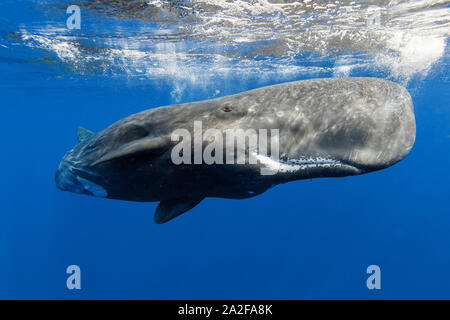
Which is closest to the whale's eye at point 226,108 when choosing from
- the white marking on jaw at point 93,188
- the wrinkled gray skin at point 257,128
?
the wrinkled gray skin at point 257,128

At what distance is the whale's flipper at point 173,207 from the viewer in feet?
16.6

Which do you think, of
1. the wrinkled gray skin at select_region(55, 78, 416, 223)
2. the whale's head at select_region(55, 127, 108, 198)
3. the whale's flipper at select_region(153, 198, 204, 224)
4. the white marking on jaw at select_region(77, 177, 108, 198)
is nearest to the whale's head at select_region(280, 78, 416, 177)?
the wrinkled gray skin at select_region(55, 78, 416, 223)

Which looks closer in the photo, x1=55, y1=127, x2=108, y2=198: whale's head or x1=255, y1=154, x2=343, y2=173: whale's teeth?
x1=255, y1=154, x2=343, y2=173: whale's teeth

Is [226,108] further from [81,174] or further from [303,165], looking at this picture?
[81,174]

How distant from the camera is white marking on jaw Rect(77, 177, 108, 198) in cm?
472

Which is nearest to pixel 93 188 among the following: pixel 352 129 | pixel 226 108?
pixel 226 108

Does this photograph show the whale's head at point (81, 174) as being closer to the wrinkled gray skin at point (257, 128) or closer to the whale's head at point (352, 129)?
the wrinkled gray skin at point (257, 128)

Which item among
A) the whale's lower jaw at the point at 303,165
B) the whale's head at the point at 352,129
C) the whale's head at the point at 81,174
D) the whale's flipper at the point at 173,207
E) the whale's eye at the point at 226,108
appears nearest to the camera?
the whale's head at the point at 352,129

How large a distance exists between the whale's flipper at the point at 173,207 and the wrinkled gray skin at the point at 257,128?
17mm

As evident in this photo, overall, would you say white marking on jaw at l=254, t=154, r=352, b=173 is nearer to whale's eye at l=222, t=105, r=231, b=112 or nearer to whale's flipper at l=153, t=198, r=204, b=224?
whale's eye at l=222, t=105, r=231, b=112

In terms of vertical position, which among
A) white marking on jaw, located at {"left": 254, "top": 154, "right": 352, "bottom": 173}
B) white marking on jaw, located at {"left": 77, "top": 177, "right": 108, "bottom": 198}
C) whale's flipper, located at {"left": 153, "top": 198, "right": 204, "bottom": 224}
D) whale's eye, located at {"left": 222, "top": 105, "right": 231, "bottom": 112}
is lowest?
whale's flipper, located at {"left": 153, "top": 198, "right": 204, "bottom": 224}

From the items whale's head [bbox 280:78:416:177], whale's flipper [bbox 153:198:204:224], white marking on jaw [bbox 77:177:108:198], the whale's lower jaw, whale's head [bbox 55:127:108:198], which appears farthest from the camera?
whale's flipper [bbox 153:198:204:224]

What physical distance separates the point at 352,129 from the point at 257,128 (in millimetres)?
1062
